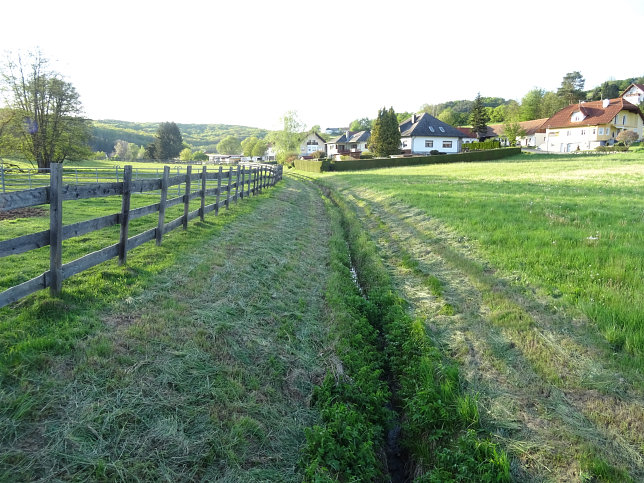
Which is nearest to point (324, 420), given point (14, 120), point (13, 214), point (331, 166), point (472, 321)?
point (472, 321)

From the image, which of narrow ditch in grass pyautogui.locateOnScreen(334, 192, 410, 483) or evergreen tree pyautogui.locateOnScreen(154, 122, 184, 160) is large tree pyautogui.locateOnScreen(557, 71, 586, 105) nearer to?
evergreen tree pyautogui.locateOnScreen(154, 122, 184, 160)

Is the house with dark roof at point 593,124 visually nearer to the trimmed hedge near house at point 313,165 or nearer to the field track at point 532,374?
the trimmed hedge near house at point 313,165

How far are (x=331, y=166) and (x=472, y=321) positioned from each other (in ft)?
143

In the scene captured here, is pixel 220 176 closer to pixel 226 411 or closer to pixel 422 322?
pixel 422 322

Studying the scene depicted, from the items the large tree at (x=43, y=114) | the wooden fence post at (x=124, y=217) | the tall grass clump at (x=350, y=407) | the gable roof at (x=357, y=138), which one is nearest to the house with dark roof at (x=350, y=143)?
the gable roof at (x=357, y=138)

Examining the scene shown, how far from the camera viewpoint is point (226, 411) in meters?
3.93

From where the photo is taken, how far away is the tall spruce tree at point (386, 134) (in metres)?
56.2

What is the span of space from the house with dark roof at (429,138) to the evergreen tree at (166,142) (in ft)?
209

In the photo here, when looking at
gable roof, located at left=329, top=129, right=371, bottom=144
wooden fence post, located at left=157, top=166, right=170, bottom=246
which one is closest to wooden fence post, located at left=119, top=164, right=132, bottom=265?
wooden fence post, located at left=157, top=166, right=170, bottom=246

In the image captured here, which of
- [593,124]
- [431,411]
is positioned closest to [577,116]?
[593,124]

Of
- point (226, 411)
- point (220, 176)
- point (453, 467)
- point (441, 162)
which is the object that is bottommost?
point (453, 467)

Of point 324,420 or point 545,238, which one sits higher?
point 545,238

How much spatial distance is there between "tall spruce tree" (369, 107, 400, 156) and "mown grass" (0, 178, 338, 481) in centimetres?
5278

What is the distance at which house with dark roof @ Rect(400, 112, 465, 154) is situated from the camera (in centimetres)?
6303
